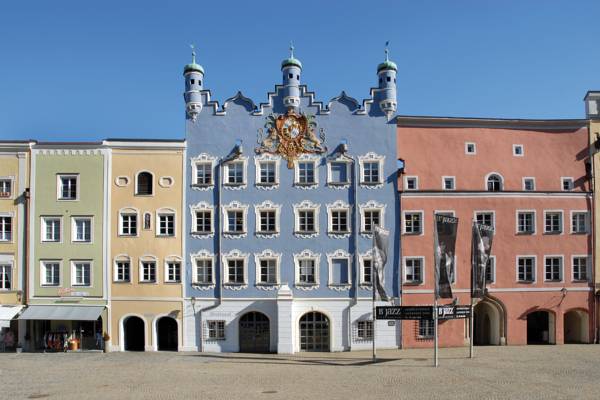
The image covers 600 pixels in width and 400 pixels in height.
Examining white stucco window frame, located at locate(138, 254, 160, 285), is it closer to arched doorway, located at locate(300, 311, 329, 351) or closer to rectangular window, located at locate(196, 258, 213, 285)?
rectangular window, located at locate(196, 258, 213, 285)

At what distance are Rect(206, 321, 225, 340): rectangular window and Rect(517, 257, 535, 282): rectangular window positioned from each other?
2026 cm

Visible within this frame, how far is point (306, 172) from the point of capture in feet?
128

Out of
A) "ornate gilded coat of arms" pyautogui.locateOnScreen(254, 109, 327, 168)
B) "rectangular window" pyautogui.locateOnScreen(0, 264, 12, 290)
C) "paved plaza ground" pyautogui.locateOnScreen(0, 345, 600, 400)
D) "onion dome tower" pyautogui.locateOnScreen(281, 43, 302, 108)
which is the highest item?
"onion dome tower" pyautogui.locateOnScreen(281, 43, 302, 108)

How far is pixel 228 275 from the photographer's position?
3856 cm

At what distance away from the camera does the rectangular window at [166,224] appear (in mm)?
38688

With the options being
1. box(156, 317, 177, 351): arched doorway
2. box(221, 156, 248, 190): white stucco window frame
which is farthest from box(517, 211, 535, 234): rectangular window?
box(156, 317, 177, 351): arched doorway

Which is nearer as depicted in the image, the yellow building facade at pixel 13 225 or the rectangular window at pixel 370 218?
the yellow building facade at pixel 13 225

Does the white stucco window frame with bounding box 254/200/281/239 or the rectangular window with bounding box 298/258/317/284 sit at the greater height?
the white stucco window frame with bounding box 254/200/281/239

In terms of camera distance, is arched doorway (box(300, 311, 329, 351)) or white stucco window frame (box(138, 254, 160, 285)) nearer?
white stucco window frame (box(138, 254, 160, 285))

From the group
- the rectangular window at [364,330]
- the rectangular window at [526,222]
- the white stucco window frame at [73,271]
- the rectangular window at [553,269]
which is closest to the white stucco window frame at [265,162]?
the rectangular window at [364,330]

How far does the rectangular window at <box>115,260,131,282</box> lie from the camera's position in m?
38.5

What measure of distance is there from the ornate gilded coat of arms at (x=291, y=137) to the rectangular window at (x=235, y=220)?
14.3 ft

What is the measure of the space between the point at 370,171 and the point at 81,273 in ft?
66.9

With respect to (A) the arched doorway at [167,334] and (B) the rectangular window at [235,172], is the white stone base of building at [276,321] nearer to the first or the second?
(A) the arched doorway at [167,334]
